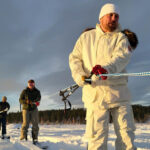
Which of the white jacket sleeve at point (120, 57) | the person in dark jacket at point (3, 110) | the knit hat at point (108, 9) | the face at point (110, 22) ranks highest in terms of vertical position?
the knit hat at point (108, 9)

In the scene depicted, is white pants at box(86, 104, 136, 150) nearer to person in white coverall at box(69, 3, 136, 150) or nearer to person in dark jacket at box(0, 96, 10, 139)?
person in white coverall at box(69, 3, 136, 150)

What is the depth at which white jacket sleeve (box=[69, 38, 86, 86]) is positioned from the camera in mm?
2880

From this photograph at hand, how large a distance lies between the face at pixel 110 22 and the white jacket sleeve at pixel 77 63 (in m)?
0.48

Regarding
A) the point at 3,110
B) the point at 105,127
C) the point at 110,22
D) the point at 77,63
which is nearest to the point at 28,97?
the point at 3,110

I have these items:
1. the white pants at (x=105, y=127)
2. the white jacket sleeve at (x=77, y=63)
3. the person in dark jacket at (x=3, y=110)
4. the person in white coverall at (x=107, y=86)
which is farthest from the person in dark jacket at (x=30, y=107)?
the white pants at (x=105, y=127)

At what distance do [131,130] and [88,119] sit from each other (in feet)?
1.88

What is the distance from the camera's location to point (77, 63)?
305 cm

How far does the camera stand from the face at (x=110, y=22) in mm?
2967

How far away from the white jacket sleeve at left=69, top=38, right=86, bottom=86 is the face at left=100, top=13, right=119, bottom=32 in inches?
18.8

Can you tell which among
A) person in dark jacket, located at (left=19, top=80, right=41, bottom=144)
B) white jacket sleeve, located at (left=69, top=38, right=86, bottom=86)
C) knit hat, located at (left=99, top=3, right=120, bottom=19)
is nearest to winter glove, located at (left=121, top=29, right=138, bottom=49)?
knit hat, located at (left=99, top=3, right=120, bottom=19)

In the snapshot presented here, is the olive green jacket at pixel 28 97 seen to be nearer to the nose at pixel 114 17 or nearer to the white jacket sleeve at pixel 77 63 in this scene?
the white jacket sleeve at pixel 77 63

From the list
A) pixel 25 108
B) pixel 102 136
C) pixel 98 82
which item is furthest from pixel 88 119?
pixel 25 108

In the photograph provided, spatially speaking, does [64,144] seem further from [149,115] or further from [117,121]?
[149,115]

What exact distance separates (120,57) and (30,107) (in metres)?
4.98
